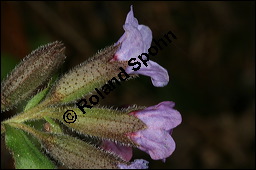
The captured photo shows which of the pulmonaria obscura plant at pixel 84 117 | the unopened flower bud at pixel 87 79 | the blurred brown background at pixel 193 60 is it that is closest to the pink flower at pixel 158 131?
the pulmonaria obscura plant at pixel 84 117

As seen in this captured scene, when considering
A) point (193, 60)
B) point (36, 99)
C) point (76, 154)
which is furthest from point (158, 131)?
point (193, 60)

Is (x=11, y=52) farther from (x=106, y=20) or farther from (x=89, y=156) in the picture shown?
(x=89, y=156)

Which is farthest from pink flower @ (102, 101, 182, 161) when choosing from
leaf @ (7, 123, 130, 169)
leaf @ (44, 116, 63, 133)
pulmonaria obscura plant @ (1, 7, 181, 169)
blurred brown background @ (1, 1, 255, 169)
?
blurred brown background @ (1, 1, 255, 169)

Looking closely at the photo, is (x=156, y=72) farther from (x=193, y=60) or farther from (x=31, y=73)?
(x=193, y=60)

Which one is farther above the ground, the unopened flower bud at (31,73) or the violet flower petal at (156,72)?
the unopened flower bud at (31,73)

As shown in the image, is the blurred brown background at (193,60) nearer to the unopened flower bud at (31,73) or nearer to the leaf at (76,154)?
the unopened flower bud at (31,73)

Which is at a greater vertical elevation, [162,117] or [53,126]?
[53,126]
